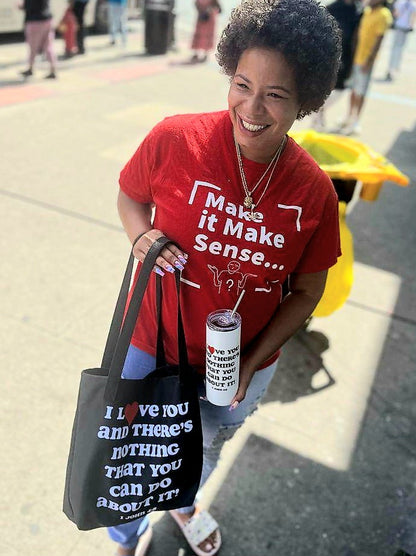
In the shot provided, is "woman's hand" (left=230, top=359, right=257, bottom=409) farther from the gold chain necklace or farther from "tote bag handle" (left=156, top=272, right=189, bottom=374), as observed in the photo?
the gold chain necklace

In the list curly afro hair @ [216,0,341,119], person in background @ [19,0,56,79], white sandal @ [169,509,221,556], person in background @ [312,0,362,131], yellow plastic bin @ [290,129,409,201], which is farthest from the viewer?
person in background @ [19,0,56,79]

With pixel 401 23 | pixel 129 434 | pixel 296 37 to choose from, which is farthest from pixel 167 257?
pixel 401 23

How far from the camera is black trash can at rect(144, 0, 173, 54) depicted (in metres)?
12.3

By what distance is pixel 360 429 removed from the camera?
2977 mm

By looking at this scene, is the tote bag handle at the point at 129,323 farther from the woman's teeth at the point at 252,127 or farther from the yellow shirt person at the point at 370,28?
the yellow shirt person at the point at 370,28

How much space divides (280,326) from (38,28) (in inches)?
346

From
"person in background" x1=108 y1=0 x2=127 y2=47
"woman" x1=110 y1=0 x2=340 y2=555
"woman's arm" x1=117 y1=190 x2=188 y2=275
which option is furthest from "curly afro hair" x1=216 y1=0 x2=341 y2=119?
"person in background" x1=108 y1=0 x2=127 y2=47

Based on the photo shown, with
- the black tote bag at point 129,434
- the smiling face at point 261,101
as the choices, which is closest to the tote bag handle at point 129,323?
the black tote bag at point 129,434

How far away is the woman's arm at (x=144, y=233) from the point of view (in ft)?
5.05

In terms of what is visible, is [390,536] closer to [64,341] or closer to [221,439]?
[221,439]

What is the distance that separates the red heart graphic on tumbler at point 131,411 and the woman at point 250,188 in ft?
0.89

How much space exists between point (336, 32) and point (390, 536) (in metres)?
2.17

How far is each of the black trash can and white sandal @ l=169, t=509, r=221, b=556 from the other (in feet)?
39.7

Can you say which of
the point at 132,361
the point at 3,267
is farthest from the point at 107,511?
the point at 3,267
